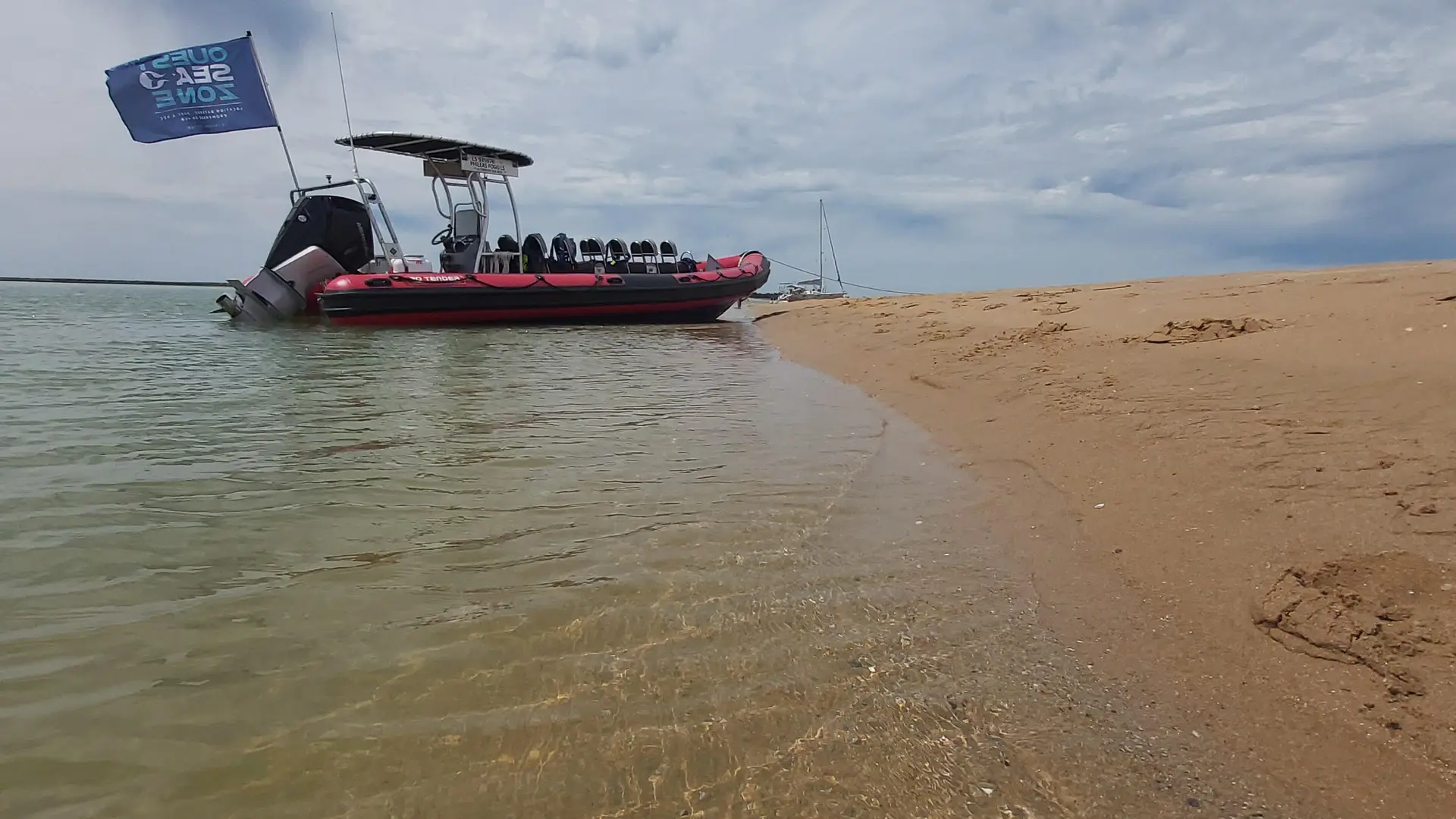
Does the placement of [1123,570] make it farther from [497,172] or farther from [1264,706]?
[497,172]

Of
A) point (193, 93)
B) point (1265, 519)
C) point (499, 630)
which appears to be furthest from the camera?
point (193, 93)

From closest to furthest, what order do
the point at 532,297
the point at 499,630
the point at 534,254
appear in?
the point at 499,630, the point at 532,297, the point at 534,254

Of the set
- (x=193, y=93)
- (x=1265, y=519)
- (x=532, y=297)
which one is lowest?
(x=1265, y=519)

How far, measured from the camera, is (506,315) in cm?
1548

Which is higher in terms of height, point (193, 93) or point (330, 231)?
point (193, 93)

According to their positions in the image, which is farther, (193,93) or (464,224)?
(464,224)

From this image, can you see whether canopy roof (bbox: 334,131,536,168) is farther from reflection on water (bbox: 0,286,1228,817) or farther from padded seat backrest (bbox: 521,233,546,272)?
reflection on water (bbox: 0,286,1228,817)

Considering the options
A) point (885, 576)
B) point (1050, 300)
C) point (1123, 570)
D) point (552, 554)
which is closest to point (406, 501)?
point (552, 554)

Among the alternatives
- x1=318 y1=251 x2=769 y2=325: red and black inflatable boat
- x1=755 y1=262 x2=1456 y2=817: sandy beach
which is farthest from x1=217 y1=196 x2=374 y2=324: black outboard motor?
x1=755 y1=262 x2=1456 y2=817: sandy beach

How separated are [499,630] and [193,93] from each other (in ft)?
53.5

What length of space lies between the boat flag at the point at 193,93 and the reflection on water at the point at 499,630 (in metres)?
11.9

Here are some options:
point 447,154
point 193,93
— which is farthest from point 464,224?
point 193,93

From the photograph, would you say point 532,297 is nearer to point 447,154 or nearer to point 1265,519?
point 447,154

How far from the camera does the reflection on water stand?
1565 mm
